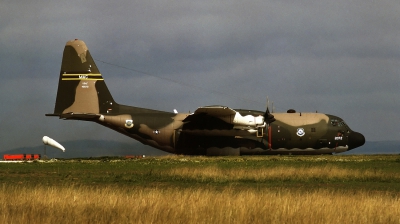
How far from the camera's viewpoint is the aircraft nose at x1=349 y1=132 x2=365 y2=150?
159ft

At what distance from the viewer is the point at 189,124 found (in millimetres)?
46031

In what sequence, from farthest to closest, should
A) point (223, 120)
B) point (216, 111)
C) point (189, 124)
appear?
point (189, 124) < point (223, 120) < point (216, 111)

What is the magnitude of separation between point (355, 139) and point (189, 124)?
13998mm

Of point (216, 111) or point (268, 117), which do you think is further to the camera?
point (268, 117)

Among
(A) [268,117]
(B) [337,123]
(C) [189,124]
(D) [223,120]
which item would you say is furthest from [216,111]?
(B) [337,123]

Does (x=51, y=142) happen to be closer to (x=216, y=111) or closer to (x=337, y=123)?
(x=216, y=111)

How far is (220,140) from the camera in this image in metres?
46.4

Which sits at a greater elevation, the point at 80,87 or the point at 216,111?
the point at 80,87

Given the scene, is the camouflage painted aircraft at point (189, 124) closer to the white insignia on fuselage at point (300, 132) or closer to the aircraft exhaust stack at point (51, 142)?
the white insignia on fuselage at point (300, 132)

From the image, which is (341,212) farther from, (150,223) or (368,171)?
(368,171)

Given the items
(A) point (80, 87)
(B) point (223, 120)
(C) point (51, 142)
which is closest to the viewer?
(B) point (223, 120)

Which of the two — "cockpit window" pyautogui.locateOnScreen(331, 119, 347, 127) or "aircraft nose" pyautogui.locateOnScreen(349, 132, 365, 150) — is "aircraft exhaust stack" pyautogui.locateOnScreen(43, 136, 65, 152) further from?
"aircraft nose" pyautogui.locateOnScreen(349, 132, 365, 150)

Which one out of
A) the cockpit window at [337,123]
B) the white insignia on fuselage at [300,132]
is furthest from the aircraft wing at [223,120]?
the cockpit window at [337,123]

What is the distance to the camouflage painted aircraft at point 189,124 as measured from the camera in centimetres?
4572
